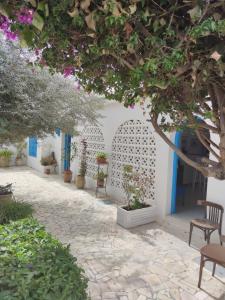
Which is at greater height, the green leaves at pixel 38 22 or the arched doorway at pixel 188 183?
the green leaves at pixel 38 22

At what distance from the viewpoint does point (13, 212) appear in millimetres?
5879

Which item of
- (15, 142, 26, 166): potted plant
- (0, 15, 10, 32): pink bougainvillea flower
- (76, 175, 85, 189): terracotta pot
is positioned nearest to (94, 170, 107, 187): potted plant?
(76, 175, 85, 189): terracotta pot

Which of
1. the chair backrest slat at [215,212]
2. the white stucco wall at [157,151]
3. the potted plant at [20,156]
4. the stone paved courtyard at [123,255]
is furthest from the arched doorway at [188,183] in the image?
the potted plant at [20,156]

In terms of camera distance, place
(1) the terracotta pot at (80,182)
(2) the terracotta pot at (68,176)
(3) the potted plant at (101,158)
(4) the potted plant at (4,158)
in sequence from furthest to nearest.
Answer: (4) the potted plant at (4,158) → (2) the terracotta pot at (68,176) → (1) the terracotta pot at (80,182) → (3) the potted plant at (101,158)

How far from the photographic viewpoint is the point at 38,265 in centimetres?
247

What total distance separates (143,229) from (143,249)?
3.79 feet

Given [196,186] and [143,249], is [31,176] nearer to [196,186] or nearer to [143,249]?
[196,186]

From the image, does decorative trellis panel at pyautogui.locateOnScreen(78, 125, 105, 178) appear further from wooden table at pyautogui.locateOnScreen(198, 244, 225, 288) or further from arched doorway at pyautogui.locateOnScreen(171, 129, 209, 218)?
wooden table at pyautogui.locateOnScreen(198, 244, 225, 288)

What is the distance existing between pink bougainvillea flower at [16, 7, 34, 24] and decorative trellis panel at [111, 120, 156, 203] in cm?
626

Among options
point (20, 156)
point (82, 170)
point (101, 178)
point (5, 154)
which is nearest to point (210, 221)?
point (101, 178)

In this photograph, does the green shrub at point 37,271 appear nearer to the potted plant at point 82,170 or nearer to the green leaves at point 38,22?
the green leaves at point 38,22

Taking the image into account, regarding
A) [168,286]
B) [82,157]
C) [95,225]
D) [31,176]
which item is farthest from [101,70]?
[31,176]

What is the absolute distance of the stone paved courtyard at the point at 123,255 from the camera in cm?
391

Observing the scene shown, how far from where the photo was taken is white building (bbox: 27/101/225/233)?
273 inches
